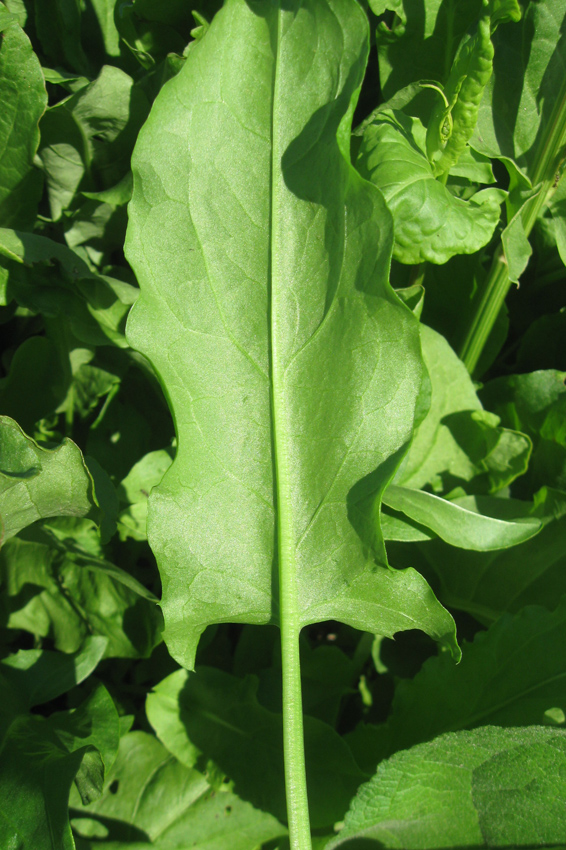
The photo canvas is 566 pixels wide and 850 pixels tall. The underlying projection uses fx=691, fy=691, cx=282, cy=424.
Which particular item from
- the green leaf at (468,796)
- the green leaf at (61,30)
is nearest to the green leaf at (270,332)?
the green leaf at (468,796)

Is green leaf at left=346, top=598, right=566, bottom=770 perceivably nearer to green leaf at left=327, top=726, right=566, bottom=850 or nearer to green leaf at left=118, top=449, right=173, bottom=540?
green leaf at left=327, top=726, right=566, bottom=850

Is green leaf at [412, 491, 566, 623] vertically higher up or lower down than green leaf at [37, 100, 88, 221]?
lower down

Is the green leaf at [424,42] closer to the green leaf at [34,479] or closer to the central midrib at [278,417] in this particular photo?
the central midrib at [278,417]

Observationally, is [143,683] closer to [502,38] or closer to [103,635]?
[103,635]

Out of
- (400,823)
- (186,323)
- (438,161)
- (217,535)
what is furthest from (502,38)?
(400,823)

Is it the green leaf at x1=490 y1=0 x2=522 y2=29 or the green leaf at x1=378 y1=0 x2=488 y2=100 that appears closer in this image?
the green leaf at x1=490 y1=0 x2=522 y2=29

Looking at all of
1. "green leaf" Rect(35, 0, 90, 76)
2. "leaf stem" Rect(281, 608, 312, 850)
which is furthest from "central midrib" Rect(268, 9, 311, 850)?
"green leaf" Rect(35, 0, 90, 76)
